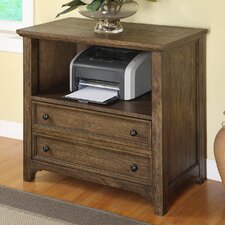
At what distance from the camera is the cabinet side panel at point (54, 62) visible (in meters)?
3.22

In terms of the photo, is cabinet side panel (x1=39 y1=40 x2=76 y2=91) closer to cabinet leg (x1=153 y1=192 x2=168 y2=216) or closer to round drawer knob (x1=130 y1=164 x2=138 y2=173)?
round drawer knob (x1=130 y1=164 x2=138 y2=173)

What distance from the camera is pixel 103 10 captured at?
3.03 metres

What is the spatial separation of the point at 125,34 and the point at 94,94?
33 centimetres

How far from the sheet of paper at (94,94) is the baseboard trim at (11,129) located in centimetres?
84

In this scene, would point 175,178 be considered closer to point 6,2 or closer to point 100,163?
point 100,163

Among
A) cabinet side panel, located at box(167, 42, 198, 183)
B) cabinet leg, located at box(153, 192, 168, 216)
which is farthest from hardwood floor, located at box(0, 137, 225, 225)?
cabinet side panel, located at box(167, 42, 198, 183)

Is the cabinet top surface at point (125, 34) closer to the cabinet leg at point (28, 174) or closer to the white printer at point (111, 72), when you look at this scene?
the white printer at point (111, 72)

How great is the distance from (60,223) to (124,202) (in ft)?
1.19

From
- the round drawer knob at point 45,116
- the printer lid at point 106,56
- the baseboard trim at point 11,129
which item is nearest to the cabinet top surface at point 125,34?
the printer lid at point 106,56

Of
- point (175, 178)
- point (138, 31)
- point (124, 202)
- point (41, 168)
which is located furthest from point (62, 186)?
point (138, 31)

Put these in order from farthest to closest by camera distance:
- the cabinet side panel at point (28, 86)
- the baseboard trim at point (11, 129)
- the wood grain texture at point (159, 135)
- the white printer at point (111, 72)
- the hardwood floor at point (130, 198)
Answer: the baseboard trim at point (11, 129) < the cabinet side panel at point (28, 86) < the white printer at point (111, 72) < the hardwood floor at point (130, 198) < the wood grain texture at point (159, 135)

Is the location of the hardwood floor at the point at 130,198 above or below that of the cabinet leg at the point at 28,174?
below

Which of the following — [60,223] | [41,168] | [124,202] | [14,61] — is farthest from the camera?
[14,61]

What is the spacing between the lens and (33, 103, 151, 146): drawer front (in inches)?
114
